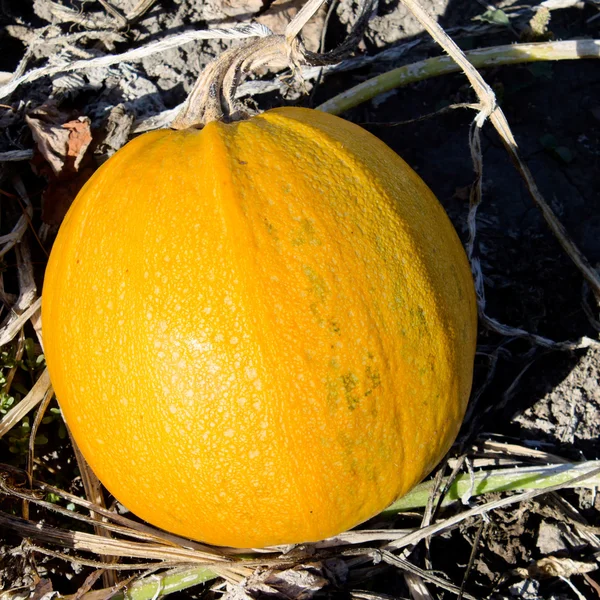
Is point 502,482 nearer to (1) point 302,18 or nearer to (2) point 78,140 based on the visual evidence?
(1) point 302,18

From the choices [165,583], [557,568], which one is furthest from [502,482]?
[165,583]

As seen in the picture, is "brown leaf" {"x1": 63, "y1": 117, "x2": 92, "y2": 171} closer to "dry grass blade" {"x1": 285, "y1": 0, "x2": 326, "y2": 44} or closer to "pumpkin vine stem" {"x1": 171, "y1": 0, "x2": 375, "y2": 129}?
"pumpkin vine stem" {"x1": 171, "y1": 0, "x2": 375, "y2": 129}

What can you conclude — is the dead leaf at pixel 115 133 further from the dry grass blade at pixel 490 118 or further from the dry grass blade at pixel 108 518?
the dry grass blade at pixel 108 518

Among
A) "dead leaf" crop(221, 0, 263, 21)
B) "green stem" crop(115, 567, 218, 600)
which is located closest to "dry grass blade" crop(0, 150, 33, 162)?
"dead leaf" crop(221, 0, 263, 21)

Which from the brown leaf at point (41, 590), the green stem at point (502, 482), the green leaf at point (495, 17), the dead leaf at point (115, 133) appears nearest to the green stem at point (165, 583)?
the brown leaf at point (41, 590)

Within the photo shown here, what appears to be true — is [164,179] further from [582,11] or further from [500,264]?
[582,11]
